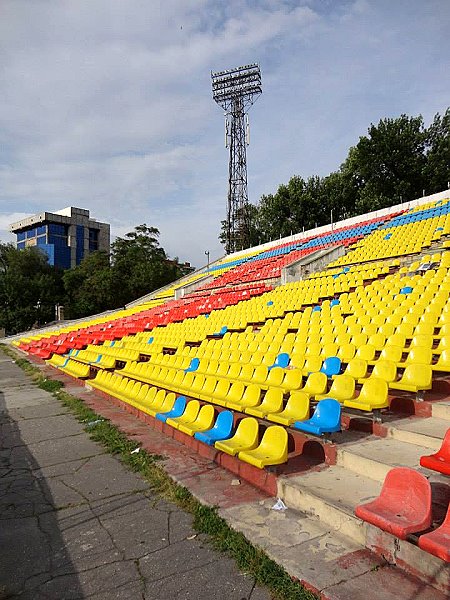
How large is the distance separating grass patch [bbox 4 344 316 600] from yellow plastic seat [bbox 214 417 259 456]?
0.53 m

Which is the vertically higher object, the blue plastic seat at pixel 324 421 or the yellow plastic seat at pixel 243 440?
the blue plastic seat at pixel 324 421

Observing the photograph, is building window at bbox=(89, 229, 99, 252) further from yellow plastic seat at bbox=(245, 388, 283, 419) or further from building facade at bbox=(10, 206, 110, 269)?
yellow plastic seat at bbox=(245, 388, 283, 419)

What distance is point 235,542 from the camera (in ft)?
9.67

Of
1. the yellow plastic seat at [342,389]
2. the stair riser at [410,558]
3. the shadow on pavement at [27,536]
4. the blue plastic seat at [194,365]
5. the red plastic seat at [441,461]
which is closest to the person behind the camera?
the stair riser at [410,558]

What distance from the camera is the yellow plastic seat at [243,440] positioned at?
4047 millimetres

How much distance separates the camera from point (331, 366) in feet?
18.9

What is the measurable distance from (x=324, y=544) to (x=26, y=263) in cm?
4445

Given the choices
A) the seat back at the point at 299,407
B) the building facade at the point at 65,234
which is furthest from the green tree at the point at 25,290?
the seat back at the point at 299,407

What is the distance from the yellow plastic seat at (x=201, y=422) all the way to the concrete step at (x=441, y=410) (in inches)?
97.0

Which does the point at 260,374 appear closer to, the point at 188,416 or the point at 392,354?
the point at 188,416

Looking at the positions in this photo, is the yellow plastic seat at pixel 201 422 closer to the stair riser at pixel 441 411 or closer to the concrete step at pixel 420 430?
the concrete step at pixel 420 430

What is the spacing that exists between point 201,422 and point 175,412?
71cm

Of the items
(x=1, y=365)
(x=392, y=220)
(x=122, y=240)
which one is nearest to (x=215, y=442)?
(x=1, y=365)

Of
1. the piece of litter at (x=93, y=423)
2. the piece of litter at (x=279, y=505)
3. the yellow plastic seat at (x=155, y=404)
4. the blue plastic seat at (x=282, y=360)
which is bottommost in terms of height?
the piece of litter at (x=93, y=423)
